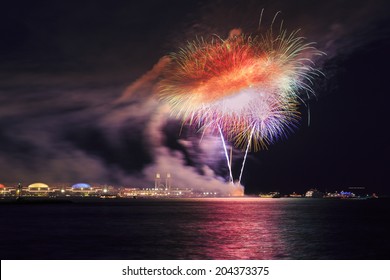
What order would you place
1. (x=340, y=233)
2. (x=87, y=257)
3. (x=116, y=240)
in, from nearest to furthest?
(x=87, y=257), (x=116, y=240), (x=340, y=233)

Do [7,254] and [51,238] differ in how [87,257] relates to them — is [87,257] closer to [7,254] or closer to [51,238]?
[7,254]
